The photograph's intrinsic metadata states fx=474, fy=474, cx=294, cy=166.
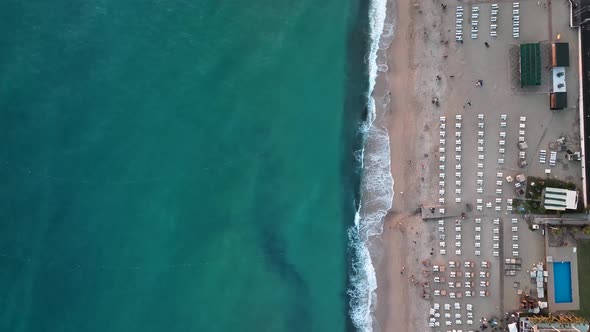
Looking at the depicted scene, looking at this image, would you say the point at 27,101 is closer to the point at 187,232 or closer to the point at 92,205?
the point at 92,205

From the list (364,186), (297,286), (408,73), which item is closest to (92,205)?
(297,286)

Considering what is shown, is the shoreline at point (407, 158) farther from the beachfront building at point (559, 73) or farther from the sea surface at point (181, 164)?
the beachfront building at point (559, 73)

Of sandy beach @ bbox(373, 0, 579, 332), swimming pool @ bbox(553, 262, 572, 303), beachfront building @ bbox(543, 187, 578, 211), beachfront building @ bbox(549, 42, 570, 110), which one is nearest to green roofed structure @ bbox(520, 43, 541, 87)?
sandy beach @ bbox(373, 0, 579, 332)

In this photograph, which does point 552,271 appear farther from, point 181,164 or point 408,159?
point 181,164

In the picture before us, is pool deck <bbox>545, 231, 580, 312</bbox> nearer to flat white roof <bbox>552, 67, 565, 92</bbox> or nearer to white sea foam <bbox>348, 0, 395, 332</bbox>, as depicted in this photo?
flat white roof <bbox>552, 67, 565, 92</bbox>

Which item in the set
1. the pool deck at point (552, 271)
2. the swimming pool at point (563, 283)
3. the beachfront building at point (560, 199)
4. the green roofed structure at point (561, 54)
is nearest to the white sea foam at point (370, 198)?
the beachfront building at point (560, 199)

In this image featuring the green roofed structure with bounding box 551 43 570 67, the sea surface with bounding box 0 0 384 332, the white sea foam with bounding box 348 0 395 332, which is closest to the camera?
the green roofed structure with bounding box 551 43 570 67
